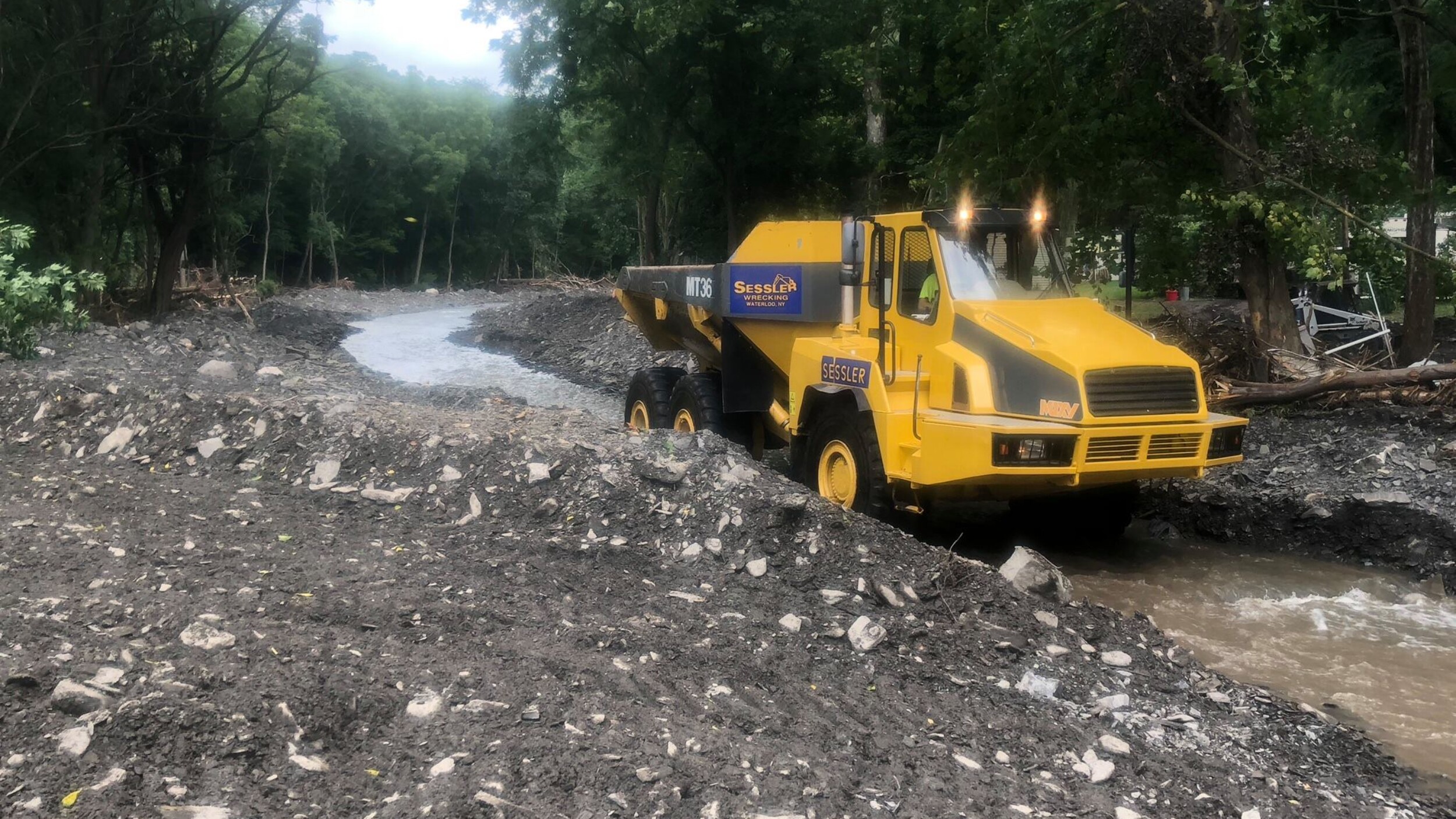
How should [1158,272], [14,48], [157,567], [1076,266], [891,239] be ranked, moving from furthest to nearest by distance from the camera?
1. [14,48]
2. [1158,272]
3. [1076,266]
4. [891,239]
5. [157,567]

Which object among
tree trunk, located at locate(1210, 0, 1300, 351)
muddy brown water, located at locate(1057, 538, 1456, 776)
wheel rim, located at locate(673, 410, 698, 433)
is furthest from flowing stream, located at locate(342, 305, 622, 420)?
muddy brown water, located at locate(1057, 538, 1456, 776)

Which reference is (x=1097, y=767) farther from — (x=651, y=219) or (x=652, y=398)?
(x=651, y=219)

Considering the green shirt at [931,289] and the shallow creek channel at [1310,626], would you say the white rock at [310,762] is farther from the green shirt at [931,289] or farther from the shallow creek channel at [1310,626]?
the green shirt at [931,289]

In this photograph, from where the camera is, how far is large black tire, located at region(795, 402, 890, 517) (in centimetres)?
779

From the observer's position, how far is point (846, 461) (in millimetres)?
8273

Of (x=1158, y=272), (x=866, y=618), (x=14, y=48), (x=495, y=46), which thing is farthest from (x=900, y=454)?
(x=495, y=46)

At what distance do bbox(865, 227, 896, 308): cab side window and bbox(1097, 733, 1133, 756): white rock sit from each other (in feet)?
13.3

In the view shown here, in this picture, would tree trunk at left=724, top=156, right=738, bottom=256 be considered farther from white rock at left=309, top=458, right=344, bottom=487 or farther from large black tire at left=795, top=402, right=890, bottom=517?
white rock at left=309, top=458, right=344, bottom=487

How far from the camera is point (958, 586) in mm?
6508

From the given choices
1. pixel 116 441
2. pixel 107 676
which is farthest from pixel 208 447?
pixel 107 676

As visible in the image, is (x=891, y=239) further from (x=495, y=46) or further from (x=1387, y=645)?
(x=495, y=46)

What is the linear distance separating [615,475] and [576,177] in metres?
54.0

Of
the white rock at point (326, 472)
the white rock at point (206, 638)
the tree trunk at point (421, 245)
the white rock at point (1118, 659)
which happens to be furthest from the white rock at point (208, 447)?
the tree trunk at point (421, 245)

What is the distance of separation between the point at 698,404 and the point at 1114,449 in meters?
4.42
